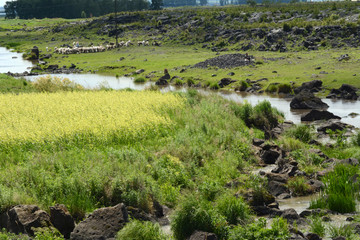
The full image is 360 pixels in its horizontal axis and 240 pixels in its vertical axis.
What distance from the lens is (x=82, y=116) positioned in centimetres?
2788

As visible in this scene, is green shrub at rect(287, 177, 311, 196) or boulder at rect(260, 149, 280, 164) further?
boulder at rect(260, 149, 280, 164)

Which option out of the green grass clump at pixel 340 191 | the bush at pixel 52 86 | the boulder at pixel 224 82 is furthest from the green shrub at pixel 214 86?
the green grass clump at pixel 340 191

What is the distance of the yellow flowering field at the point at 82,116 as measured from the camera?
961 inches

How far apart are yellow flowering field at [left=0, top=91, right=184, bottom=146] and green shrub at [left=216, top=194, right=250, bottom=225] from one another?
9.71m

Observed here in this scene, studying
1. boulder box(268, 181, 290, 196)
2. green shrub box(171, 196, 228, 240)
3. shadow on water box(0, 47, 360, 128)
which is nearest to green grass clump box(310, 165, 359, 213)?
boulder box(268, 181, 290, 196)

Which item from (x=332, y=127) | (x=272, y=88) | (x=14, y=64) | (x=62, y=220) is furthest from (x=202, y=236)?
(x=14, y=64)

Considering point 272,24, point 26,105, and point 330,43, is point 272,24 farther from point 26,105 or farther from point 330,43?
point 26,105

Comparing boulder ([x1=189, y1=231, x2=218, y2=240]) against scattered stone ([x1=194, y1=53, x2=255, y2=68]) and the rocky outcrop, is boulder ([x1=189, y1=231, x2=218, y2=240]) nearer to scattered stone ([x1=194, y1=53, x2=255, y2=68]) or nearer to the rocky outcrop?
the rocky outcrop

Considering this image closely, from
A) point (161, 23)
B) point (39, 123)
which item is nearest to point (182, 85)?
point (39, 123)

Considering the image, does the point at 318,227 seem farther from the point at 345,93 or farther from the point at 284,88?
the point at 284,88

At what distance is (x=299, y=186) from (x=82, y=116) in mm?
14055

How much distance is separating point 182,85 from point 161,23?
185ft

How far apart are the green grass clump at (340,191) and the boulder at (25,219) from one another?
400 inches

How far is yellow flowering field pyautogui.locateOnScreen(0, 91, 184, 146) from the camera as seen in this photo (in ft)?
80.1
